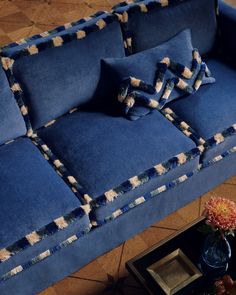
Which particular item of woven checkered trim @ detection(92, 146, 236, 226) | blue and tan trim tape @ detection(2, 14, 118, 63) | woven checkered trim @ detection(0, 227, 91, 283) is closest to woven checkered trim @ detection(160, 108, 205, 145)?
woven checkered trim @ detection(92, 146, 236, 226)

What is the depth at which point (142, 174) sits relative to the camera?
1476mm

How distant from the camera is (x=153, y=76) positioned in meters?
1.65

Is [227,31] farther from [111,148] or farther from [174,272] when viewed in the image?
[174,272]

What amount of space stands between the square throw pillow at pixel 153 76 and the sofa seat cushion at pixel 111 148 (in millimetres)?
61

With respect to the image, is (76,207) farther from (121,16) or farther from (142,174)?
(121,16)

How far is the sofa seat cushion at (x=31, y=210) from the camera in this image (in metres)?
1.31

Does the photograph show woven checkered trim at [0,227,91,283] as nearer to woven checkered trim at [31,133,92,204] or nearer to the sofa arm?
woven checkered trim at [31,133,92,204]

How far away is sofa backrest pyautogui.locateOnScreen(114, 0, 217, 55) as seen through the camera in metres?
1.71

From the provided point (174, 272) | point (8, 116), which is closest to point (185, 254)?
point (174, 272)

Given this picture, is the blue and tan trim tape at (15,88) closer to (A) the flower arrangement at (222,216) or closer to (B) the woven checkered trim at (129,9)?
(B) the woven checkered trim at (129,9)

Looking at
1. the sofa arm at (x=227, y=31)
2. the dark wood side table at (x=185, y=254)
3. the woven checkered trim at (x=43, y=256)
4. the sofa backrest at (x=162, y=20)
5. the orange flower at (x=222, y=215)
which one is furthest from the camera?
the sofa arm at (x=227, y=31)

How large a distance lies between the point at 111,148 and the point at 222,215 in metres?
0.53

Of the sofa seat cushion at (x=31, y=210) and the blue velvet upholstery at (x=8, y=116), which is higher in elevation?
the blue velvet upholstery at (x=8, y=116)

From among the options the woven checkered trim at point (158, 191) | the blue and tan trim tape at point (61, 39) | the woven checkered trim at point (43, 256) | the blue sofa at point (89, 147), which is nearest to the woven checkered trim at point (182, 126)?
the blue sofa at point (89, 147)
